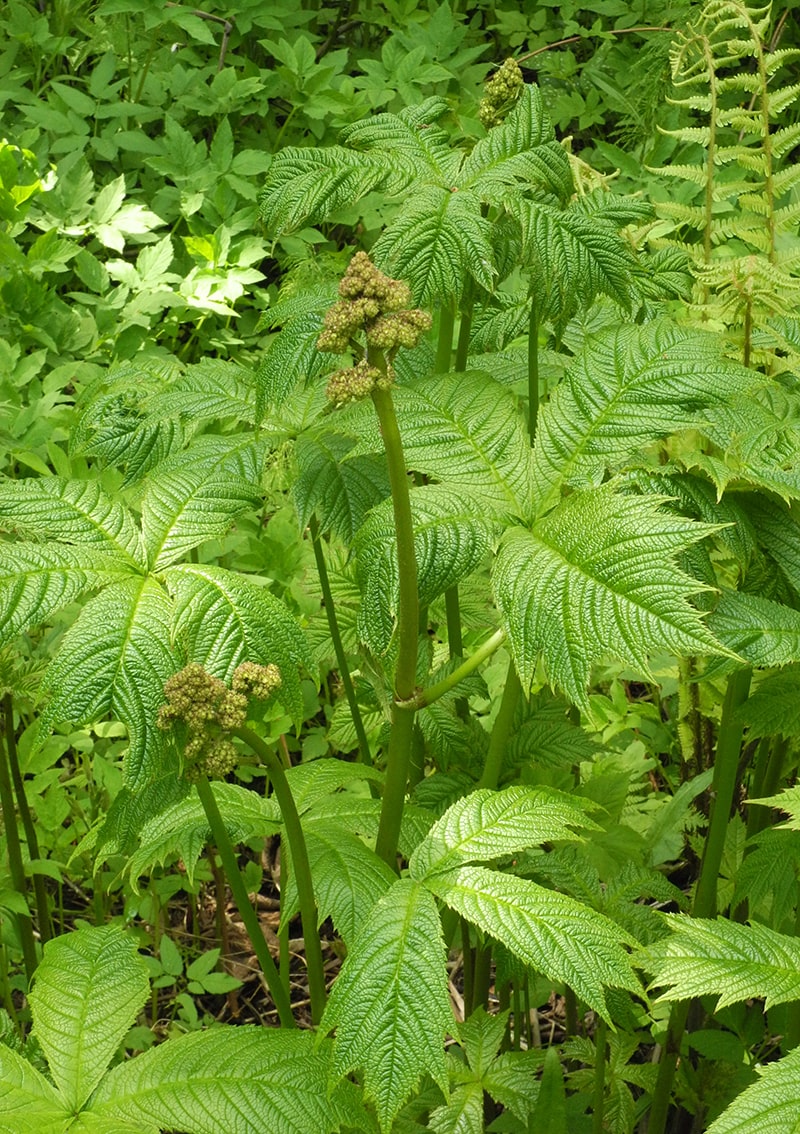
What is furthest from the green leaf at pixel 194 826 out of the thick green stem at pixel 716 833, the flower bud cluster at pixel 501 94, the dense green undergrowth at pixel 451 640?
the flower bud cluster at pixel 501 94

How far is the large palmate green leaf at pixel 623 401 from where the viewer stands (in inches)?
47.8

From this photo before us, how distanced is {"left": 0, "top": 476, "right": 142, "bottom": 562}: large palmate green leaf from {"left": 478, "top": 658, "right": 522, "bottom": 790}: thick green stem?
42cm

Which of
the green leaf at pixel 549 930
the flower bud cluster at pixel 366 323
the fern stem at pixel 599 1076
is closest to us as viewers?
the flower bud cluster at pixel 366 323

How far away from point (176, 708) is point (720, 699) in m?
1.33

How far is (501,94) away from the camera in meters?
1.42

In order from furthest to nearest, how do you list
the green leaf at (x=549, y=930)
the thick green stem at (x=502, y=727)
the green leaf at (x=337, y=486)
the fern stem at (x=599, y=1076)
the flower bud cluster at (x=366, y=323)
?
the fern stem at (x=599, y=1076) < the green leaf at (x=337, y=486) < the thick green stem at (x=502, y=727) < the green leaf at (x=549, y=930) < the flower bud cluster at (x=366, y=323)

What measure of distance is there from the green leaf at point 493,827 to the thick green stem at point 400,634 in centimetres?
9

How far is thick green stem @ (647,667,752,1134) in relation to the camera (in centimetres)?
141

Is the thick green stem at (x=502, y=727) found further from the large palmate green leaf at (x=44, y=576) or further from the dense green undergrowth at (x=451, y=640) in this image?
the large palmate green leaf at (x=44, y=576)

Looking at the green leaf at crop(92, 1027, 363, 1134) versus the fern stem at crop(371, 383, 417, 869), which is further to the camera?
the green leaf at crop(92, 1027, 363, 1134)

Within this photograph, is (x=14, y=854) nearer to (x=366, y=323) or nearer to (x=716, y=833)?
(x=716, y=833)

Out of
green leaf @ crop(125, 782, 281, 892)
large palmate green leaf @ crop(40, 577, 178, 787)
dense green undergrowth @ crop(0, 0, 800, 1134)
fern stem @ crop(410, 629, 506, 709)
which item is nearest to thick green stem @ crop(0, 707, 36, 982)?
dense green undergrowth @ crop(0, 0, 800, 1134)

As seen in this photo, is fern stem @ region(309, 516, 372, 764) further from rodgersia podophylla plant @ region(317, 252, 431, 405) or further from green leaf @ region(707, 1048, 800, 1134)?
green leaf @ region(707, 1048, 800, 1134)

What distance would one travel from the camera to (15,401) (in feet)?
8.79
